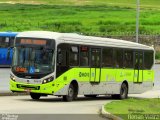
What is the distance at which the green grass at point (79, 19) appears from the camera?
3370 inches

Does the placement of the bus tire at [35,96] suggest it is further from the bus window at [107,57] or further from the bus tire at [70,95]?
the bus window at [107,57]

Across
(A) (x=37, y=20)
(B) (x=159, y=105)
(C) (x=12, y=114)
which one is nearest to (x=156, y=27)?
(A) (x=37, y=20)

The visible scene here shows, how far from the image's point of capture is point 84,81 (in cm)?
2831

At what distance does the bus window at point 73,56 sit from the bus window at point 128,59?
4.83 metres

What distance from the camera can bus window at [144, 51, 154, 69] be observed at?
33.9 metres

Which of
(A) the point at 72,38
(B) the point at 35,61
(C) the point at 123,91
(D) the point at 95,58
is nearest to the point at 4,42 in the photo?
(C) the point at 123,91

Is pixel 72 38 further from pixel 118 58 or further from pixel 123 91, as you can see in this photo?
pixel 123 91

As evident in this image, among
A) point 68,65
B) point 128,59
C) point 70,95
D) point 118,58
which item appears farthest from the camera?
point 128,59

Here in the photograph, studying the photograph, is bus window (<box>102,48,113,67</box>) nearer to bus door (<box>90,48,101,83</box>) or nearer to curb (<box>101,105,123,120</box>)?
bus door (<box>90,48,101,83</box>)

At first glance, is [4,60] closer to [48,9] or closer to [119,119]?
[119,119]

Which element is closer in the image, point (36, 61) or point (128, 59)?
point (36, 61)

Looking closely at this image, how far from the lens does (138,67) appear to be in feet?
109

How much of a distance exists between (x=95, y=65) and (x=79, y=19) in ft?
229

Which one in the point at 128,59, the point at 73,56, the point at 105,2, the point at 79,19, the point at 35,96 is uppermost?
the point at 73,56
